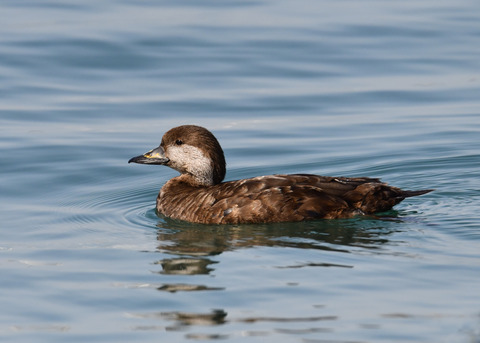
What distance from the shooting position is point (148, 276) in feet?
A: 25.7

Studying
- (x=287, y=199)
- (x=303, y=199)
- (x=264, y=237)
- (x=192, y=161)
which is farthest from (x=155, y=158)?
(x=264, y=237)

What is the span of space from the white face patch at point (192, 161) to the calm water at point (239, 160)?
0.70m

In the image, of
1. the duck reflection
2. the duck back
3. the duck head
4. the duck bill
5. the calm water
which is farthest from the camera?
the duck bill

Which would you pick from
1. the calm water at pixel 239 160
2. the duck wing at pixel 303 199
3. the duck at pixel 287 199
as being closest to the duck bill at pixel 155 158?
the calm water at pixel 239 160

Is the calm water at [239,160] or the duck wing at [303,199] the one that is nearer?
the calm water at [239,160]

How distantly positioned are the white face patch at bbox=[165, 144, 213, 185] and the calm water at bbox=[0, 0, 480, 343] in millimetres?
698

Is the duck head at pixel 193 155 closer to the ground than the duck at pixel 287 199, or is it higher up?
higher up

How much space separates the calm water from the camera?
22.6 ft

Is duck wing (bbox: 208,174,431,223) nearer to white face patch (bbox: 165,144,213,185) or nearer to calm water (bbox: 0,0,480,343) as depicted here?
calm water (bbox: 0,0,480,343)

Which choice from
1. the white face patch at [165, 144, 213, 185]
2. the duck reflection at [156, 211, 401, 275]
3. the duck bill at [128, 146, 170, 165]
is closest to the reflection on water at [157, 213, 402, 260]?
the duck reflection at [156, 211, 401, 275]

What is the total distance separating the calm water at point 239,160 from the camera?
689 cm

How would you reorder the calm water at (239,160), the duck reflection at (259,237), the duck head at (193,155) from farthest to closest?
the duck head at (193,155), the duck reflection at (259,237), the calm water at (239,160)

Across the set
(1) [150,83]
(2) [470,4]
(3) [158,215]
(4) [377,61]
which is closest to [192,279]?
(3) [158,215]

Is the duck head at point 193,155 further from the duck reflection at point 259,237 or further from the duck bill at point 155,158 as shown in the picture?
the duck reflection at point 259,237
